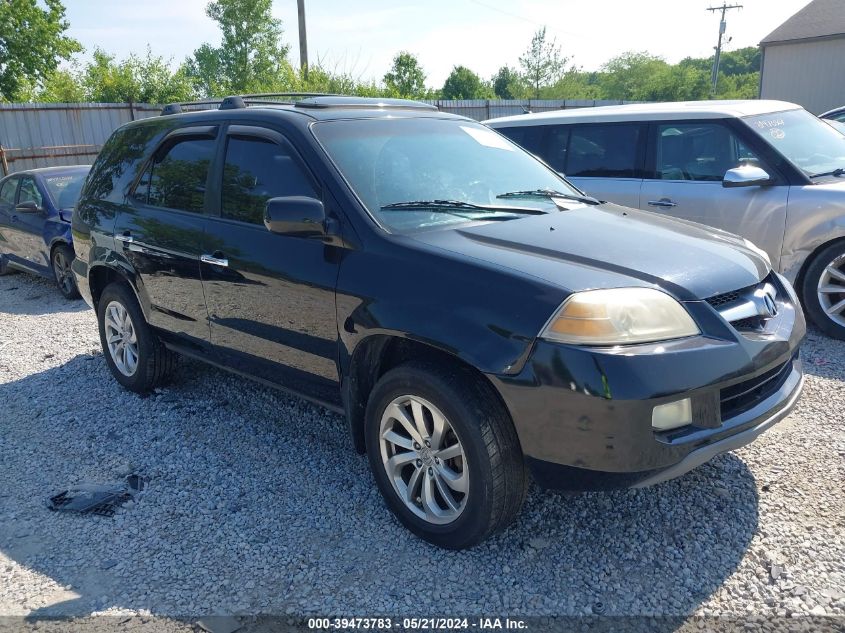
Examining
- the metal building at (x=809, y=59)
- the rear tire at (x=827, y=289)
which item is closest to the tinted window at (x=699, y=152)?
the rear tire at (x=827, y=289)

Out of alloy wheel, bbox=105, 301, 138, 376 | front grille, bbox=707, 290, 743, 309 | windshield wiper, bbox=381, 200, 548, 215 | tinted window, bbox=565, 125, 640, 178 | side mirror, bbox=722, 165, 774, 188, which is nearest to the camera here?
front grille, bbox=707, 290, 743, 309

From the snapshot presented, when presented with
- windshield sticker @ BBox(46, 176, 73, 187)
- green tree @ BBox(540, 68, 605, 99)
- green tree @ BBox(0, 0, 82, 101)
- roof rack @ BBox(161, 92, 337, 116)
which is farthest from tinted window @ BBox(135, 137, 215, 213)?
green tree @ BBox(540, 68, 605, 99)

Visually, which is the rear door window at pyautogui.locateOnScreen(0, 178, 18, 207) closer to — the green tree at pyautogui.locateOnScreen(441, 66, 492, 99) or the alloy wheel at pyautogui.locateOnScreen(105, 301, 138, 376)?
the alloy wheel at pyautogui.locateOnScreen(105, 301, 138, 376)

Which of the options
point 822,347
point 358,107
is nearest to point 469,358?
point 358,107

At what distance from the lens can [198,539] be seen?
3.20 meters

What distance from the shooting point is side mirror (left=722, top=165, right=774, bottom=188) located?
5.38 metres

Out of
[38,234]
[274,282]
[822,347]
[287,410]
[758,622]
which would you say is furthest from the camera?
[38,234]

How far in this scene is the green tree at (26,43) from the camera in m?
25.9

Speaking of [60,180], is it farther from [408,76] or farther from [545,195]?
[408,76]

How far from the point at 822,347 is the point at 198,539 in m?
4.70

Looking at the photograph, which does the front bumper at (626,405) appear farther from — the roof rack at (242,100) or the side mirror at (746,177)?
the side mirror at (746,177)

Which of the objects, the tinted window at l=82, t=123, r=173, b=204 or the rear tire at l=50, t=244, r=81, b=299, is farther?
the rear tire at l=50, t=244, r=81, b=299

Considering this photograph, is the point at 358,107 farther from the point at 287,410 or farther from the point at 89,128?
the point at 89,128

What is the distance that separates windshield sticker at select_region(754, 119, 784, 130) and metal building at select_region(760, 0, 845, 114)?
26.3 metres
